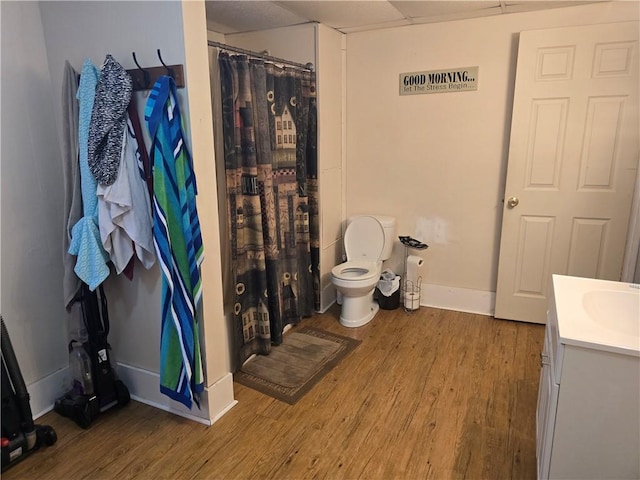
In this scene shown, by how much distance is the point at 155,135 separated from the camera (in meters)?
1.88

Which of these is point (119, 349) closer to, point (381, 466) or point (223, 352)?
point (223, 352)

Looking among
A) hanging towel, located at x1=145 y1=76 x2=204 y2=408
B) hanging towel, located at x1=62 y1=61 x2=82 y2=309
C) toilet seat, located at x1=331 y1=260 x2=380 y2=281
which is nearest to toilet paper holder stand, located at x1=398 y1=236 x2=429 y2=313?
toilet seat, located at x1=331 y1=260 x2=380 y2=281

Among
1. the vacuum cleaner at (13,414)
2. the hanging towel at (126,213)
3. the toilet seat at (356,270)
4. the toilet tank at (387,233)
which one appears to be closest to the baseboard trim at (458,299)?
the toilet tank at (387,233)

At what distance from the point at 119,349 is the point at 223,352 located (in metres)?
0.61

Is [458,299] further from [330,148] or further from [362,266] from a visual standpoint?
[330,148]

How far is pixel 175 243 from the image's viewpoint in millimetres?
1975

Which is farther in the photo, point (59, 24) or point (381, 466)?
point (59, 24)

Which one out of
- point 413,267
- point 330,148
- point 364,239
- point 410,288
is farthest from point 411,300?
point 330,148

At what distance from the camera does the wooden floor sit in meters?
1.91

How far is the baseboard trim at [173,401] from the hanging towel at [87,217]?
0.63 m

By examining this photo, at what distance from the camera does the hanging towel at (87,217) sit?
6.35 feet

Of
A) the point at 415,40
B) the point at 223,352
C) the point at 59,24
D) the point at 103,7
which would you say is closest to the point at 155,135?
the point at 103,7

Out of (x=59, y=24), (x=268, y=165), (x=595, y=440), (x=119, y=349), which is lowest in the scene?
(x=119, y=349)

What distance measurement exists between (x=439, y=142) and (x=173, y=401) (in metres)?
2.54
